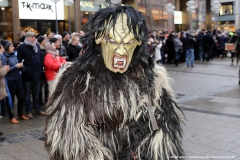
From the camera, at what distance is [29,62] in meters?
6.25

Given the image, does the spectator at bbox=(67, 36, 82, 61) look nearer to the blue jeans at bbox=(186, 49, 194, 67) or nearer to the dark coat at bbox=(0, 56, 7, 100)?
the dark coat at bbox=(0, 56, 7, 100)

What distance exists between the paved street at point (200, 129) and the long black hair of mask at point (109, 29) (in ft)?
2.23

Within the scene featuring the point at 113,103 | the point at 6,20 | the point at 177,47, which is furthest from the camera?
the point at 177,47

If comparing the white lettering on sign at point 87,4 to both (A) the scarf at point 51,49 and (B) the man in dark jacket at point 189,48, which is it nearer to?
(B) the man in dark jacket at point 189,48

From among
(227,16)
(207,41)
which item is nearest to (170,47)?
(207,41)

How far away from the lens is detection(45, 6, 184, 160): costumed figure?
6.55 feet

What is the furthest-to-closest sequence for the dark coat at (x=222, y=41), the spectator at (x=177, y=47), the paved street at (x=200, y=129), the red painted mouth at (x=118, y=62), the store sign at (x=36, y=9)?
the dark coat at (x=222, y=41) → the spectator at (x=177, y=47) → the store sign at (x=36, y=9) → the paved street at (x=200, y=129) → the red painted mouth at (x=118, y=62)

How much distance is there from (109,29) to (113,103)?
1.57ft

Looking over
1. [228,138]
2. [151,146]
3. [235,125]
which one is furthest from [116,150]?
[235,125]

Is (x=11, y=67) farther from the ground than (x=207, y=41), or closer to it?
closer to it

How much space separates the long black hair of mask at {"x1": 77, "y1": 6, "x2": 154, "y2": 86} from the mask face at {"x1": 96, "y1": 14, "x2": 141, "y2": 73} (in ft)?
0.09

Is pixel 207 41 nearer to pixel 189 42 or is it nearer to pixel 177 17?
pixel 189 42

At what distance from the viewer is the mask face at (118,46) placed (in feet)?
6.70

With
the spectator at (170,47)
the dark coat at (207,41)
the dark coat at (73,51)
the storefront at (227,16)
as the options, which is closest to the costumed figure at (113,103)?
the dark coat at (73,51)
